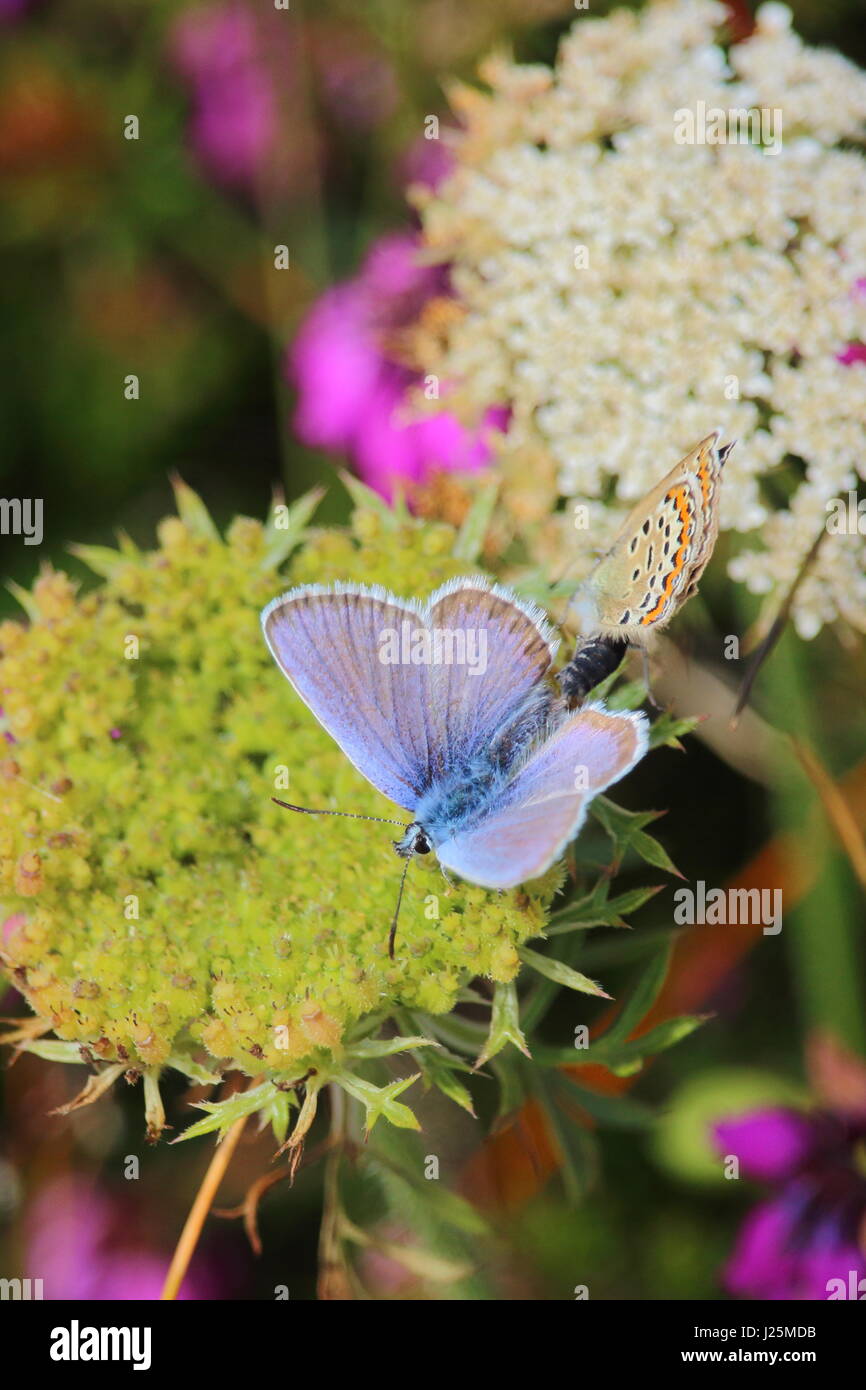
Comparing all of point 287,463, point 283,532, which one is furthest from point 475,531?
point 287,463

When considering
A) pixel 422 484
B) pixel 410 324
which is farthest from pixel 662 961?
pixel 410 324

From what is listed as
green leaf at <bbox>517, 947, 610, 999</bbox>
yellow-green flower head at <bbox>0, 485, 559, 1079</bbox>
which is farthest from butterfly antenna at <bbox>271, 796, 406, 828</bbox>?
green leaf at <bbox>517, 947, 610, 999</bbox>

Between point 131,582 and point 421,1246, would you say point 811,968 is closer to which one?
point 421,1246

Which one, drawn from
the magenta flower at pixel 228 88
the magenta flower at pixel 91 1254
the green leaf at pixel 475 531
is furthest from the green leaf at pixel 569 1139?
the magenta flower at pixel 228 88

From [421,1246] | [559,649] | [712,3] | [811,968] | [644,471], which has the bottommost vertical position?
[421,1246]

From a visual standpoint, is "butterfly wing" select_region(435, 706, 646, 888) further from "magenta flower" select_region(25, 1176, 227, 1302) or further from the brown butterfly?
"magenta flower" select_region(25, 1176, 227, 1302)

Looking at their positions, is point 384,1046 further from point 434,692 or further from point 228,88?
point 228,88
